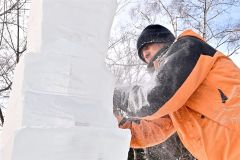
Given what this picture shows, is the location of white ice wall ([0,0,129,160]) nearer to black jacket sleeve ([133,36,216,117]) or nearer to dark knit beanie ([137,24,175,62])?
black jacket sleeve ([133,36,216,117])

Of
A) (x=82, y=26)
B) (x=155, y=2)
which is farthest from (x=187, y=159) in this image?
(x=82, y=26)

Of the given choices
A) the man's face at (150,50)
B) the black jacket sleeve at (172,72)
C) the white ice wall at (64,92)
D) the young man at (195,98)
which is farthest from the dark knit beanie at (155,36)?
the white ice wall at (64,92)

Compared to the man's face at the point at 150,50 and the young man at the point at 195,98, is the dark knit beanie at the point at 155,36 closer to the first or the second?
the man's face at the point at 150,50

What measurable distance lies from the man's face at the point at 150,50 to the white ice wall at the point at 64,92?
1.08m

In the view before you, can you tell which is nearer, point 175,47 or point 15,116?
point 15,116

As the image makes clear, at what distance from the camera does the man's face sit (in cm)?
265

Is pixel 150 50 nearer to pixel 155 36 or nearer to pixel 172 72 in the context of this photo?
pixel 155 36

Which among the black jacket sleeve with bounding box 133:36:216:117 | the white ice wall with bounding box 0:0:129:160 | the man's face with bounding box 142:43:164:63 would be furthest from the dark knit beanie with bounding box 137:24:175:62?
the white ice wall with bounding box 0:0:129:160

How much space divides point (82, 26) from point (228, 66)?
45.4 inches

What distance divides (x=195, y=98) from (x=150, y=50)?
0.51 meters

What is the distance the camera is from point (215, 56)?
2326 mm

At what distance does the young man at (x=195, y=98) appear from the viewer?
219cm

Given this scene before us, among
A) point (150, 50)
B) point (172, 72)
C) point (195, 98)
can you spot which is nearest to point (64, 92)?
point (172, 72)

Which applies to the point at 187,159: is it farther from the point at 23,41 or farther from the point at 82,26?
the point at 82,26
